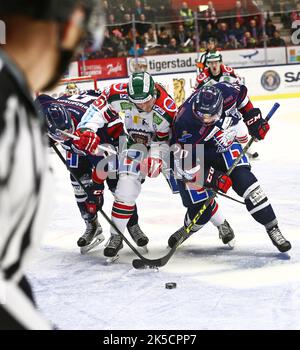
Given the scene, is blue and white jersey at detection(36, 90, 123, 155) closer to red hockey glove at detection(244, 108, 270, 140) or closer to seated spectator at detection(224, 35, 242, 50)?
red hockey glove at detection(244, 108, 270, 140)

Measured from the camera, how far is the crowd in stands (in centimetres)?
1131

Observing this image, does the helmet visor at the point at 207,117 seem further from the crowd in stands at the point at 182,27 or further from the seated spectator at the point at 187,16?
the seated spectator at the point at 187,16

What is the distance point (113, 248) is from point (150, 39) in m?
7.85

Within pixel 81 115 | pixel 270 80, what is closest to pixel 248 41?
pixel 270 80

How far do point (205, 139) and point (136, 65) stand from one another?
7.47 metres

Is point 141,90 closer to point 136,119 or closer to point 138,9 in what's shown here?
point 136,119

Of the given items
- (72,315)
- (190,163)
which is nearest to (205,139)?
(190,163)

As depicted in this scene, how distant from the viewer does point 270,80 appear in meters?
10.9

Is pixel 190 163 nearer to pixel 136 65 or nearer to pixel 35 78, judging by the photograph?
pixel 35 78

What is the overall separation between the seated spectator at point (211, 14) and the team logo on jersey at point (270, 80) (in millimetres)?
1375

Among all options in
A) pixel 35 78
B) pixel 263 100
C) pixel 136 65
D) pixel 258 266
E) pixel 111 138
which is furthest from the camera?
pixel 136 65

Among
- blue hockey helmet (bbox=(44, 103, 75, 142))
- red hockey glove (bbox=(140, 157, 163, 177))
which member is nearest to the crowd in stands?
blue hockey helmet (bbox=(44, 103, 75, 142))

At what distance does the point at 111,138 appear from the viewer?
4355 millimetres

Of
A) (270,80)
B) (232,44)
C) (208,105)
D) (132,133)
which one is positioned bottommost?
(270,80)
